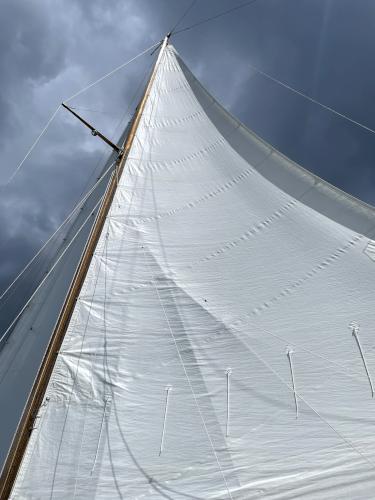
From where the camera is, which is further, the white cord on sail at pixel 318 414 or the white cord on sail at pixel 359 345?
the white cord on sail at pixel 359 345

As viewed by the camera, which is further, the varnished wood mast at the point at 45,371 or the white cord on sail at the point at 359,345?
the white cord on sail at the point at 359,345

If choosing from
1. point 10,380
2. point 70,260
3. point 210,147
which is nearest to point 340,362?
point 10,380

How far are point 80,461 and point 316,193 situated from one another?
510cm

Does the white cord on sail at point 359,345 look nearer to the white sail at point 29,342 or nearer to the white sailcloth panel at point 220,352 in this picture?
the white sailcloth panel at point 220,352

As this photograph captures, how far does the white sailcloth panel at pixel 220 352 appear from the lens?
4000 millimetres

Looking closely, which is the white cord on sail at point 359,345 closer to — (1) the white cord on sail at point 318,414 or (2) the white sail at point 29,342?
(1) the white cord on sail at point 318,414

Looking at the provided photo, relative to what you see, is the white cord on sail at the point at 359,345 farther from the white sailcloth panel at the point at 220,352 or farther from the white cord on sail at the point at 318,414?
the white cord on sail at the point at 318,414

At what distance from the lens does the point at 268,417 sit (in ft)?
14.3

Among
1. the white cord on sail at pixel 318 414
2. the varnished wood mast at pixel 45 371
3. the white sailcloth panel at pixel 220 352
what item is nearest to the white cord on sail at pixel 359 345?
the white sailcloth panel at pixel 220 352

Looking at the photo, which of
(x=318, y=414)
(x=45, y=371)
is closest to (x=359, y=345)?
(x=318, y=414)

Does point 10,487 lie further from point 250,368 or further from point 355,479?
point 355,479

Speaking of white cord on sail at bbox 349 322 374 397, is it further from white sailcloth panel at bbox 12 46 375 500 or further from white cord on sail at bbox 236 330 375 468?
white cord on sail at bbox 236 330 375 468

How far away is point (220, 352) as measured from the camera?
505 centimetres

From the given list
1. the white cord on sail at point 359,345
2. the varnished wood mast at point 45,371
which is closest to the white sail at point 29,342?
the varnished wood mast at point 45,371
